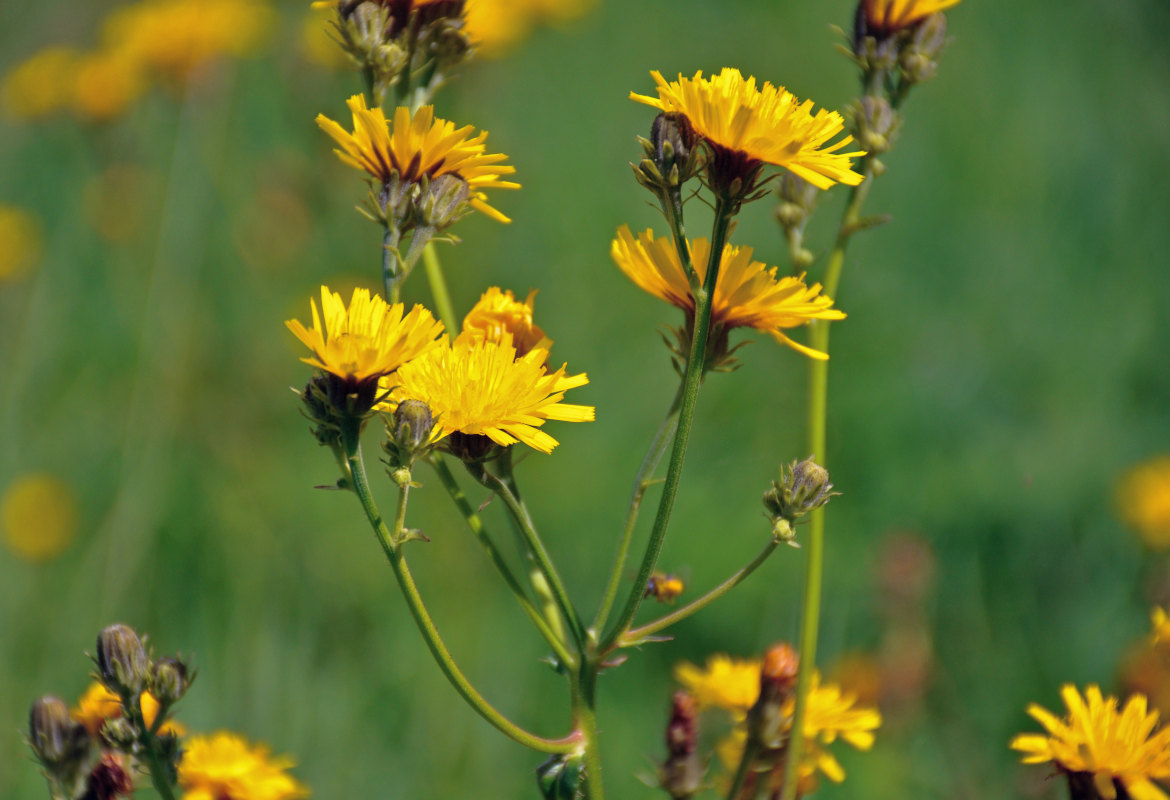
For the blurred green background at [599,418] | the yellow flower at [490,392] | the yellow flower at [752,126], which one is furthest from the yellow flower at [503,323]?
the blurred green background at [599,418]

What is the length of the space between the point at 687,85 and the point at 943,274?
3595mm

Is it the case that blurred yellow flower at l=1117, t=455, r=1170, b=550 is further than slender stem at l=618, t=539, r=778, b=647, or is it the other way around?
blurred yellow flower at l=1117, t=455, r=1170, b=550

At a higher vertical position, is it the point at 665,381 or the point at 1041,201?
the point at 1041,201

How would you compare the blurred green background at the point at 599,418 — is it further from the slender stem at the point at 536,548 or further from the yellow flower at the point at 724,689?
the slender stem at the point at 536,548

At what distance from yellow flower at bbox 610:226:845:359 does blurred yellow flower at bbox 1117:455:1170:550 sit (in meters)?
2.43

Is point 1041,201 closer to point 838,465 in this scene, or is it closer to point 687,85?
point 838,465

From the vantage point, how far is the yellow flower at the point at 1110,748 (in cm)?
122

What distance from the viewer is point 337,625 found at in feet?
10.7

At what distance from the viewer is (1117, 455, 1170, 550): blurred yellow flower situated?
3146mm

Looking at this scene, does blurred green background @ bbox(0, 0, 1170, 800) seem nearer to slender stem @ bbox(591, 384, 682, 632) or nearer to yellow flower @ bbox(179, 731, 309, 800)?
yellow flower @ bbox(179, 731, 309, 800)

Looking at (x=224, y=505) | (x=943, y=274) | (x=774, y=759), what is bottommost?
(x=224, y=505)

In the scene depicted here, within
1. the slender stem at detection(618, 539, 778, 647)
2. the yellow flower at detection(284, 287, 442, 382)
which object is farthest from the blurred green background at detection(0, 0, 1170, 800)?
the yellow flower at detection(284, 287, 442, 382)

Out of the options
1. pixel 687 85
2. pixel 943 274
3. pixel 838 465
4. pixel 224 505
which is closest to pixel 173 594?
pixel 224 505

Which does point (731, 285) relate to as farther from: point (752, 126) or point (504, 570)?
point (504, 570)
